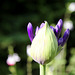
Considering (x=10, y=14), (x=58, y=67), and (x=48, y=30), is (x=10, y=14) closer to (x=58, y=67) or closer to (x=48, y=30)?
(x=58, y=67)

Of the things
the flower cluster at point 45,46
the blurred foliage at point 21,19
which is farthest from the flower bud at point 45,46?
the blurred foliage at point 21,19

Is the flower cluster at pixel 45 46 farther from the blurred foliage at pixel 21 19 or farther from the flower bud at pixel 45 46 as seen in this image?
the blurred foliage at pixel 21 19

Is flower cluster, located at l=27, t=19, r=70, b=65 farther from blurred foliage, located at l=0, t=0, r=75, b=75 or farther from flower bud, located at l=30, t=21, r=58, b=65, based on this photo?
blurred foliage, located at l=0, t=0, r=75, b=75

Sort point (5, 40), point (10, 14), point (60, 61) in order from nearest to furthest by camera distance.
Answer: point (60, 61)
point (5, 40)
point (10, 14)

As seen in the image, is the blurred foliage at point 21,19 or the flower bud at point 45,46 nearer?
the flower bud at point 45,46

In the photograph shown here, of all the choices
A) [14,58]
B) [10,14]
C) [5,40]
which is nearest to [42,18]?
[10,14]
